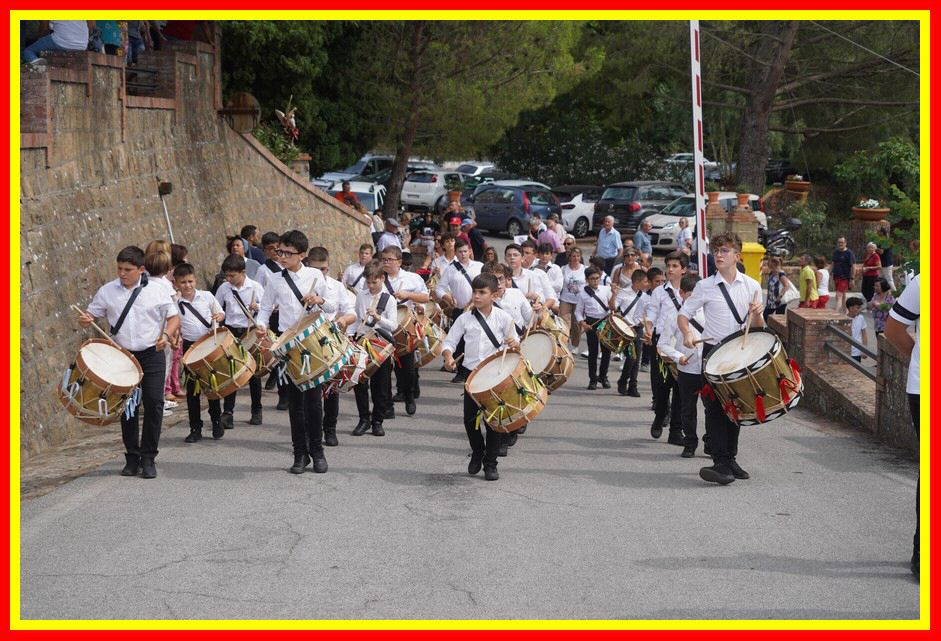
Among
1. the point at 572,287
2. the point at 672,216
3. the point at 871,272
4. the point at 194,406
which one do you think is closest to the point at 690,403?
the point at 194,406

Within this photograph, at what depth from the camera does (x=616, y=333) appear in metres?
14.1

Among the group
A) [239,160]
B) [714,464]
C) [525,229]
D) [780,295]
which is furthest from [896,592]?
[525,229]

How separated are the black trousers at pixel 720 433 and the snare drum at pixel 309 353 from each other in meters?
2.83

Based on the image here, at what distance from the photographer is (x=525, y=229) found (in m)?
35.6

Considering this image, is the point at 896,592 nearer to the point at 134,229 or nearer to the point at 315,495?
the point at 315,495

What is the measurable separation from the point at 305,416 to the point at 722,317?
331 centimetres

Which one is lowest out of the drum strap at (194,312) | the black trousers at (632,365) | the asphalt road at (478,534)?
the asphalt road at (478,534)

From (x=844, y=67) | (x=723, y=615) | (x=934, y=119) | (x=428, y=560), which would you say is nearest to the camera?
(x=723, y=615)

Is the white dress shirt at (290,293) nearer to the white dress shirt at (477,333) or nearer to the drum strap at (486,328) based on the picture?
the white dress shirt at (477,333)

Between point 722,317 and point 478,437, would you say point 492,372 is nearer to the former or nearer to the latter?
point 478,437

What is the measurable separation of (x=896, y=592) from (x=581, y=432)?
18.1 ft

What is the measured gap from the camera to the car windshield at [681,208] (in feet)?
111

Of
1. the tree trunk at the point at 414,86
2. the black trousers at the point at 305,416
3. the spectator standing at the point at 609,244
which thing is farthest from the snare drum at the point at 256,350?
the tree trunk at the point at 414,86

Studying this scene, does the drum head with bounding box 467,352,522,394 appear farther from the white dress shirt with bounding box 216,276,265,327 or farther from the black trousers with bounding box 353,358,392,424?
the white dress shirt with bounding box 216,276,265,327
